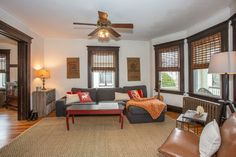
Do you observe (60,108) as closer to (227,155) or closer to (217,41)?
(227,155)

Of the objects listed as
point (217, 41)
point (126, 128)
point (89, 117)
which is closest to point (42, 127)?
point (89, 117)

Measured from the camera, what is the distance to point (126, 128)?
3.66 meters

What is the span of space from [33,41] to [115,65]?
2822mm

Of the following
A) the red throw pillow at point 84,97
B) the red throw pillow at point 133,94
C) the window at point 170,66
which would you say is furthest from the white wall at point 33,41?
the window at point 170,66

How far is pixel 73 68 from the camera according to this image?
571cm

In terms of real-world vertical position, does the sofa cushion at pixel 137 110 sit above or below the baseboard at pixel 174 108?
above

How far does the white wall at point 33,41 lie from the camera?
3.47 meters

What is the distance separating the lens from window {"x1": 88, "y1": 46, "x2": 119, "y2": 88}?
5766 millimetres

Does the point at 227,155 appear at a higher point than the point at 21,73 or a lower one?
lower

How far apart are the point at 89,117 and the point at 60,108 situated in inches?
34.9

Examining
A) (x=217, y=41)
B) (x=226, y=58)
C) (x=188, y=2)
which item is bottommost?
(x=226, y=58)

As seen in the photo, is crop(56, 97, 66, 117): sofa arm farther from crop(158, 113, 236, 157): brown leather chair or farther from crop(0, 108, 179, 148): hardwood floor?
crop(158, 113, 236, 157): brown leather chair

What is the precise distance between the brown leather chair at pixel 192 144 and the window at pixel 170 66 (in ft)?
10.3

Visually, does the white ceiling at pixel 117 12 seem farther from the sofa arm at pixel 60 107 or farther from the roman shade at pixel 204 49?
the sofa arm at pixel 60 107
